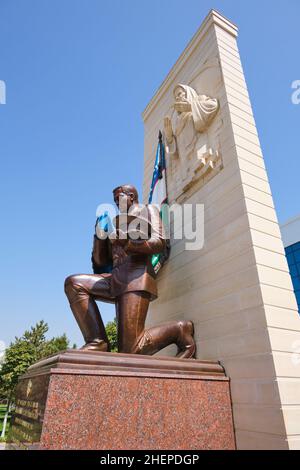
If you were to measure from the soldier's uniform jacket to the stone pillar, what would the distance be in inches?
32.3

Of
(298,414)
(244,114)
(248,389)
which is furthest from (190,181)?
(298,414)

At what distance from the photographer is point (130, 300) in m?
3.99

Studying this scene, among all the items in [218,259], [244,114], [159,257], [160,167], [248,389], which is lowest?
[248,389]

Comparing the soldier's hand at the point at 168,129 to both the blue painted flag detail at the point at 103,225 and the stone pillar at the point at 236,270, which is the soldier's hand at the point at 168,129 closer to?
the stone pillar at the point at 236,270

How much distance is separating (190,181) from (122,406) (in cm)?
361

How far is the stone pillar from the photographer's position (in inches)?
125

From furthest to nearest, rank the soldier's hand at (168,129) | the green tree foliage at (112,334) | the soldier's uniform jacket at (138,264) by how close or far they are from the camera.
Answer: the green tree foliage at (112,334)
the soldier's hand at (168,129)
the soldier's uniform jacket at (138,264)

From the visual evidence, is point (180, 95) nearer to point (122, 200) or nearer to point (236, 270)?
point (122, 200)

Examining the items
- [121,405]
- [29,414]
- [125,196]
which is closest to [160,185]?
[125,196]

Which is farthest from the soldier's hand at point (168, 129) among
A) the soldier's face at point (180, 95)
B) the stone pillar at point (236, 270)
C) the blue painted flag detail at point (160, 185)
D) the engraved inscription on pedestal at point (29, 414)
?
the engraved inscription on pedestal at point (29, 414)

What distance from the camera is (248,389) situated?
11.0 feet

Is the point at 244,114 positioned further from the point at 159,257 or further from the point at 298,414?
the point at 298,414

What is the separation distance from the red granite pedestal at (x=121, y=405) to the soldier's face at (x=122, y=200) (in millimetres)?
2239

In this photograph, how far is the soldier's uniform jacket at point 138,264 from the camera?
4.06m
